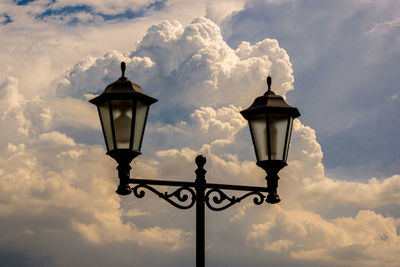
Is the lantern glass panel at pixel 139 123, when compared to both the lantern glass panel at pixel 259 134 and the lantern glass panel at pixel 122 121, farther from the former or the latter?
the lantern glass panel at pixel 259 134

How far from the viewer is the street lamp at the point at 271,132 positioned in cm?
895

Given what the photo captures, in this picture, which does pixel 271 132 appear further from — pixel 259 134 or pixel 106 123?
pixel 106 123

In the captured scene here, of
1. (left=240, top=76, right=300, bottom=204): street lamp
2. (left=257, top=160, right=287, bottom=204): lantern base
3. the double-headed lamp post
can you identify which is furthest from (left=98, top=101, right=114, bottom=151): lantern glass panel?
(left=257, top=160, right=287, bottom=204): lantern base

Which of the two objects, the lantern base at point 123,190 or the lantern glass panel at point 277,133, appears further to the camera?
the lantern glass panel at point 277,133

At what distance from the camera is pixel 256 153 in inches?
360

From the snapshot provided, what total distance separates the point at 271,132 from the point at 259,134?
19cm

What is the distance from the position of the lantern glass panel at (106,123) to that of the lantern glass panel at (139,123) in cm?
35

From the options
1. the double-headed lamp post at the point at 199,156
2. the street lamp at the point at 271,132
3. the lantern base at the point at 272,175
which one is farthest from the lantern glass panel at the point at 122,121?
the lantern base at the point at 272,175

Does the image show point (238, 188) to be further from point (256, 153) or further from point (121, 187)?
point (121, 187)

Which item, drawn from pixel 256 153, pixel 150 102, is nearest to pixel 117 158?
pixel 150 102

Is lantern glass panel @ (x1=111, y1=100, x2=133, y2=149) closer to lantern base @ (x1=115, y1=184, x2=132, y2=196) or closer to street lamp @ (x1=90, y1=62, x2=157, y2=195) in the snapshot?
street lamp @ (x1=90, y1=62, x2=157, y2=195)

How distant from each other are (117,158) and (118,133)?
377 millimetres

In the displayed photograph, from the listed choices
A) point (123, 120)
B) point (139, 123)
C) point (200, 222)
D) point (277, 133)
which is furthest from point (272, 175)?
point (123, 120)

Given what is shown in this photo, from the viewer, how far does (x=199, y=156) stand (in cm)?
918
